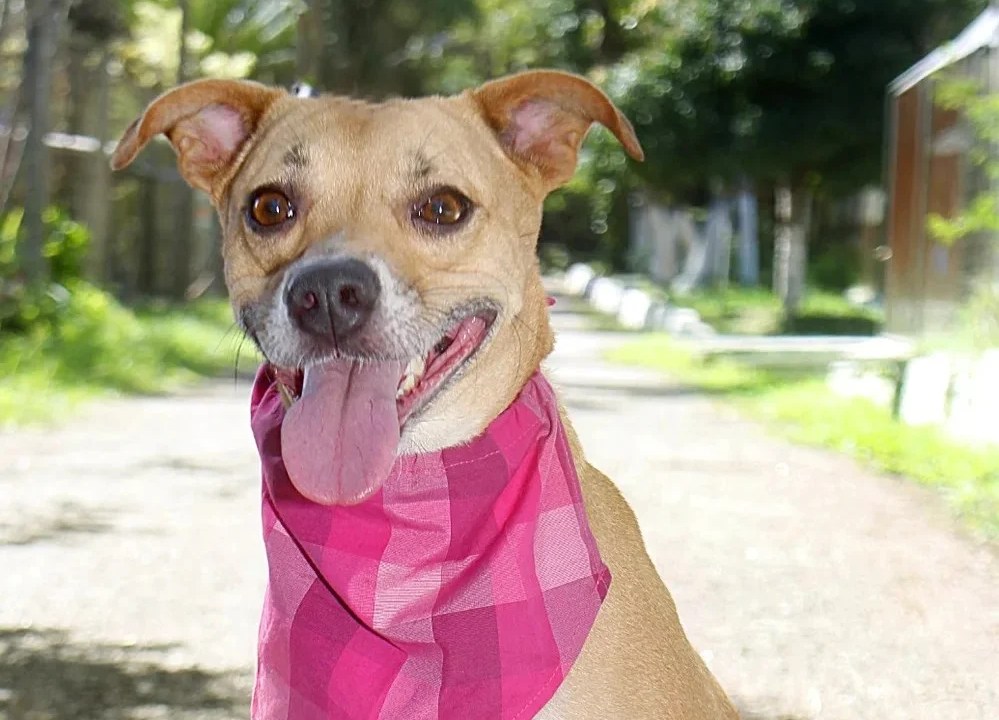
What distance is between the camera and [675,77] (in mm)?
23031

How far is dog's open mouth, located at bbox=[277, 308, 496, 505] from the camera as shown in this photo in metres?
3.23

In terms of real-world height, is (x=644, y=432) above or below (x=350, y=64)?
below

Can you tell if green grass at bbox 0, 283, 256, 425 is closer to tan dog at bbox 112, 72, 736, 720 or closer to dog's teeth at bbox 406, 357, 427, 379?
tan dog at bbox 112, 72, 736, 720

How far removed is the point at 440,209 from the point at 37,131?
1355cm

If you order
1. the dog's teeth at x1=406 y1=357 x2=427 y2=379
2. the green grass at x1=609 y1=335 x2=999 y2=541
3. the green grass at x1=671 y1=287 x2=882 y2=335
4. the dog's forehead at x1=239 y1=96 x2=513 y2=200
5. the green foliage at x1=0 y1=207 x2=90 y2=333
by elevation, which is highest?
the dog's forehead at x1=239 y1=96 x2=513 y2=200

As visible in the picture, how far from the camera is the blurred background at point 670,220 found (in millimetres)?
10125

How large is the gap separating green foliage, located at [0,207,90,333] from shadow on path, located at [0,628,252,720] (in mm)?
9327

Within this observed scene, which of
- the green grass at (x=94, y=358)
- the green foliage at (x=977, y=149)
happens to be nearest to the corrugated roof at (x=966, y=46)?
the green foliage at (x=977, y=149)

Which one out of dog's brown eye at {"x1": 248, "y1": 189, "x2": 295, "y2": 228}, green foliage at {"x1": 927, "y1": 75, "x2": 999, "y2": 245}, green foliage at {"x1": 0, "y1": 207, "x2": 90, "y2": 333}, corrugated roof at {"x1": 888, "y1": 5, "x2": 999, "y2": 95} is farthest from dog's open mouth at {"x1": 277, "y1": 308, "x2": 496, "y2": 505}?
green foliage at {"x1": 0, "y1": 207, "x2": 90, "y2": 333}

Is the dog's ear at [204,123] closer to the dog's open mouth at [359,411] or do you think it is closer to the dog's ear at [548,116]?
the dog's ear at [548,116]

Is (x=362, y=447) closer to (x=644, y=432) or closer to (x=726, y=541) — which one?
(x=726, y=541)

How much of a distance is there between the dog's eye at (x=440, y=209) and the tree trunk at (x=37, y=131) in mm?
12573

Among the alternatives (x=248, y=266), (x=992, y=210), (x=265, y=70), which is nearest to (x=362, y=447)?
(x=248, y=266)

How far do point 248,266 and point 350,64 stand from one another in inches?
1081
